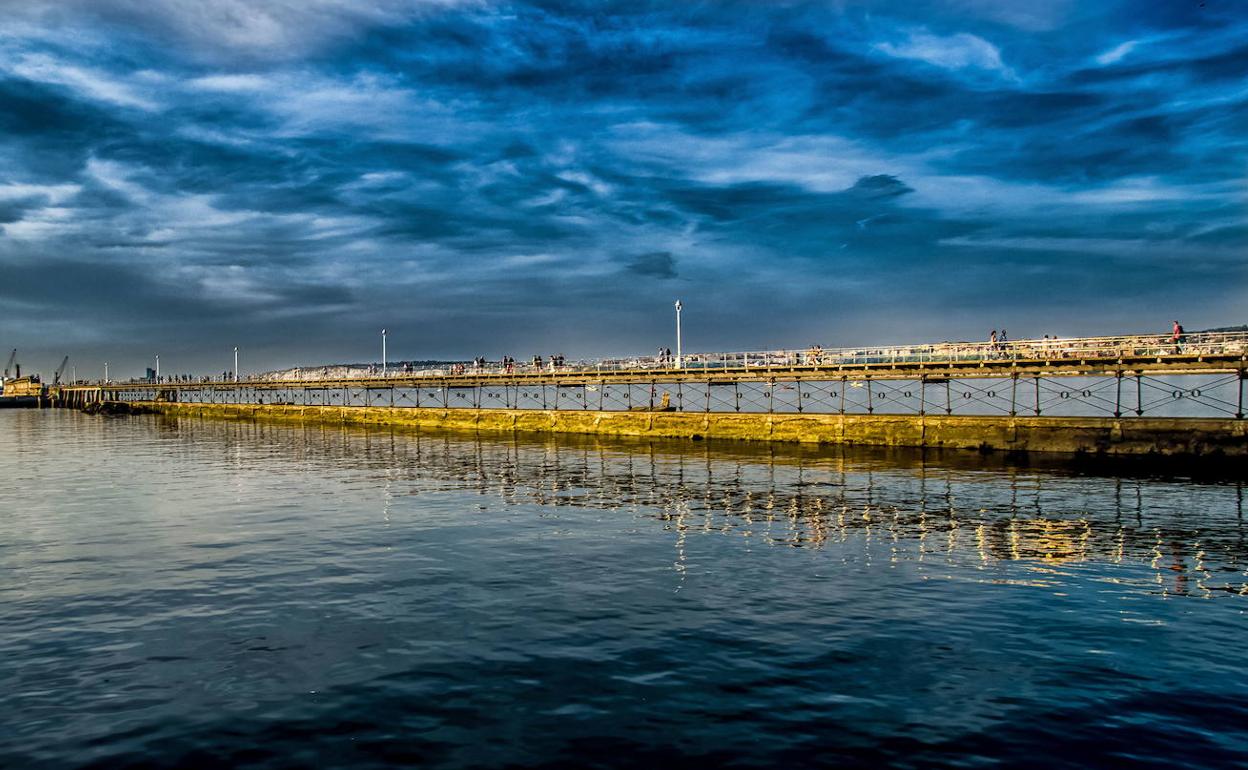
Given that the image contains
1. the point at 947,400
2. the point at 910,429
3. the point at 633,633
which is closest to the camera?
the point at 633,633

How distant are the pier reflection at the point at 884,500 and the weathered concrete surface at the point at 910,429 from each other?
267 cm

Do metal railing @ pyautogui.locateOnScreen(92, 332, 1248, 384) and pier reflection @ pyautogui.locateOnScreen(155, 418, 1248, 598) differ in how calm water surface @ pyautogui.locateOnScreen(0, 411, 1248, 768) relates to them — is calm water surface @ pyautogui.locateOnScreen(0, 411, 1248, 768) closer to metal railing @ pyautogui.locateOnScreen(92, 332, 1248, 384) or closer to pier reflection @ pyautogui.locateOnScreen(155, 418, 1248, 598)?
pier reflection @ pyautogui.locateOnScreen(155, 418, 1248, 598)

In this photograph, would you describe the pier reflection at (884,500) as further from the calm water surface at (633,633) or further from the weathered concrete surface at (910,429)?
the weathered concrete surface at (910,429)

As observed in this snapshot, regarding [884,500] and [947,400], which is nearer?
[884,500]

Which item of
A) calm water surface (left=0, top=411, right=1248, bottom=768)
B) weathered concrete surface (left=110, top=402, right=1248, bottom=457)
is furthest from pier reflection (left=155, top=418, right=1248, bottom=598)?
weathered concrete surface (left=110, top=402, right=1248, bottom=457)

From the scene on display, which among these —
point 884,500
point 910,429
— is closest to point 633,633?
point 884,500

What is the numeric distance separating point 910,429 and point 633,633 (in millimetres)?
41358

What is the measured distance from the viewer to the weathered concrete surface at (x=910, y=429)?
40.2 meters

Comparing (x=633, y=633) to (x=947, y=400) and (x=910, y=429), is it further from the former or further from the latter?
(x=947, y=400)

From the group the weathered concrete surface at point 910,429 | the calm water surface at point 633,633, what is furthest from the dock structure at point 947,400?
the calm water surface at point 633,633

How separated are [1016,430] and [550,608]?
1550 inches

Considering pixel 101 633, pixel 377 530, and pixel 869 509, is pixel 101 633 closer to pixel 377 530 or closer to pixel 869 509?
pixel 377 530

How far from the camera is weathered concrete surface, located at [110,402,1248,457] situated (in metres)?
40.2

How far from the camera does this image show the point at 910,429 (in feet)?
167
